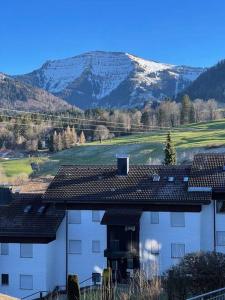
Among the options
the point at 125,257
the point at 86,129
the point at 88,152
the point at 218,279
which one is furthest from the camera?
the point at 86,129

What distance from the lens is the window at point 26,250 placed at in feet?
139

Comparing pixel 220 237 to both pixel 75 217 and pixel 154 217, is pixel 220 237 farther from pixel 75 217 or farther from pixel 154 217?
pixel 75 217

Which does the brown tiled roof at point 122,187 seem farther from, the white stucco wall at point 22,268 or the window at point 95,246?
the white stucco wall at point 22,268

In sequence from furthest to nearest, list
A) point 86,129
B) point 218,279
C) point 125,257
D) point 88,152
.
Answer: point 86,129, point 88,152, point 125,257, point 218,279

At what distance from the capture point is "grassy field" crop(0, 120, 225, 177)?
11506 cm

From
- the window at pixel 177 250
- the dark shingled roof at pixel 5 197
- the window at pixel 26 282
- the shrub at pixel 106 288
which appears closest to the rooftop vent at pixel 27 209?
A: the dark shingled roof at pixel 5 197

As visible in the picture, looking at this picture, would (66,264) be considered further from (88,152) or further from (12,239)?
(88,152)

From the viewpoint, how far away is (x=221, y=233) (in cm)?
4147

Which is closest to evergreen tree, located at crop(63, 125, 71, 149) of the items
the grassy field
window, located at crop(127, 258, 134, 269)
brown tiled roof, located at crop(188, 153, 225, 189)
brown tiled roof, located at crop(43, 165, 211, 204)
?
the grassy field

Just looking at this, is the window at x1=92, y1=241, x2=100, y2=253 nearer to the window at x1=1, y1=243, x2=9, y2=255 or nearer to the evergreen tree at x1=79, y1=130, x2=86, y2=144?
the window at x1=1, y1=243, x2=9, y2=255

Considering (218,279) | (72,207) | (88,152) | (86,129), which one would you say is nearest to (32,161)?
(88,152)

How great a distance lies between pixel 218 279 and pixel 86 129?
15986cm

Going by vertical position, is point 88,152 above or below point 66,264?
above

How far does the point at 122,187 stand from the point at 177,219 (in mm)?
5225
